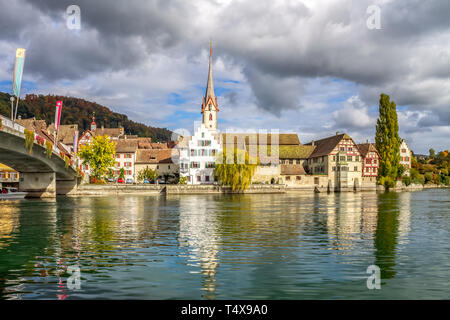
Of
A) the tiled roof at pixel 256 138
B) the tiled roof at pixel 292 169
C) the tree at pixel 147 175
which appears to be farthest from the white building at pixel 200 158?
the tiled roof at pixel 292 169

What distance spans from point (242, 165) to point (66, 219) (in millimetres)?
51482

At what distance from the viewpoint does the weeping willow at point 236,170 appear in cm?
8331

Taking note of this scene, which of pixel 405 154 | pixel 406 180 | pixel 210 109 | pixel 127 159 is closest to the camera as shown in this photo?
pixel 127 159

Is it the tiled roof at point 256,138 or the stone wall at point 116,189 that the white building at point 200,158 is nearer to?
the stone wall at point 116,189

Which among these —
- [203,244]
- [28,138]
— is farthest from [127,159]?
[203,244]

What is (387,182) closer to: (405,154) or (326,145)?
(326,145)

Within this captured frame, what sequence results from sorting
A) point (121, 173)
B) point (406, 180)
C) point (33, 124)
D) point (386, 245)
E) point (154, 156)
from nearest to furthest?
point (386, 245) < point (33, 124) < point (121, 173) < point (154, 156) < point (406, 180)

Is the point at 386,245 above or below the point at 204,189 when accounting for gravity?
below

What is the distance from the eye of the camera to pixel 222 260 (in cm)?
1733

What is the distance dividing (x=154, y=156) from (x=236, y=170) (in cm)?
3667

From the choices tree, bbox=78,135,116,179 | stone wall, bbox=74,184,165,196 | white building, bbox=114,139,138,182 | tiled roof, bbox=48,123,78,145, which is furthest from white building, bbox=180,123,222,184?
tiled roof, bbox=48,123,78,145

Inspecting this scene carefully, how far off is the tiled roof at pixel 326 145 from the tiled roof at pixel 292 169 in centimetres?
729
